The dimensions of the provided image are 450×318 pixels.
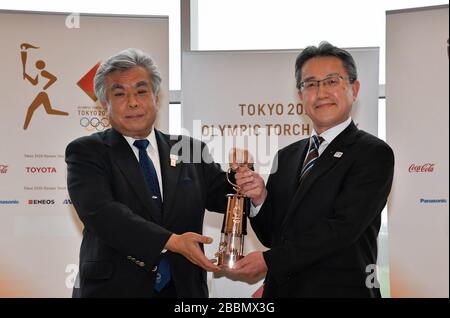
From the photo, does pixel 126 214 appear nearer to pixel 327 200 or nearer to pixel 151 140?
pixel 151 140

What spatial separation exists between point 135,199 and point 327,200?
3.24ft

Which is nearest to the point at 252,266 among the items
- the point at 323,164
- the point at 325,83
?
the point at 323,164

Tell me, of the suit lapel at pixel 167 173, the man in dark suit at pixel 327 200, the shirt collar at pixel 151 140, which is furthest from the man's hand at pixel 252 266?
the shirt collar at pixel 151 140

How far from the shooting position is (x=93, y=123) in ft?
17.1

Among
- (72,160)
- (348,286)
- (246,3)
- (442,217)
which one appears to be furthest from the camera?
(246,3)

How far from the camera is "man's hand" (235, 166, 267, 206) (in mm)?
3393

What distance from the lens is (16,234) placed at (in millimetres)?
5059

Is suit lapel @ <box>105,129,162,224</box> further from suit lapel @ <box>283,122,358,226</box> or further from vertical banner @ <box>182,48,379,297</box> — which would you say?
vertical banner @ <box>182,48,379,297</box>

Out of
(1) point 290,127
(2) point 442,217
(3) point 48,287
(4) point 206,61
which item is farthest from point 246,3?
(3) point 48,287

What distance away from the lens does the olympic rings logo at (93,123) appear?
5.19 m

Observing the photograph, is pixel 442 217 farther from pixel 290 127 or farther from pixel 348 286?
pixel 348 286

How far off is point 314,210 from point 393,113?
2176 millimetres

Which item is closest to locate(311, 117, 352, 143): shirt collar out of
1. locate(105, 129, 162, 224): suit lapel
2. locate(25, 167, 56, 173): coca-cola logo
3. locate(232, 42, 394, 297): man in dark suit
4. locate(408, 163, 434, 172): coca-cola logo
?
locate(232, 42, 394, 297): man in dark suit

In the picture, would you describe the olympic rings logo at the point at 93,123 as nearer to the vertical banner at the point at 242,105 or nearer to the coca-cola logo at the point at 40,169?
the coca-cola logo at the point at 40,169
